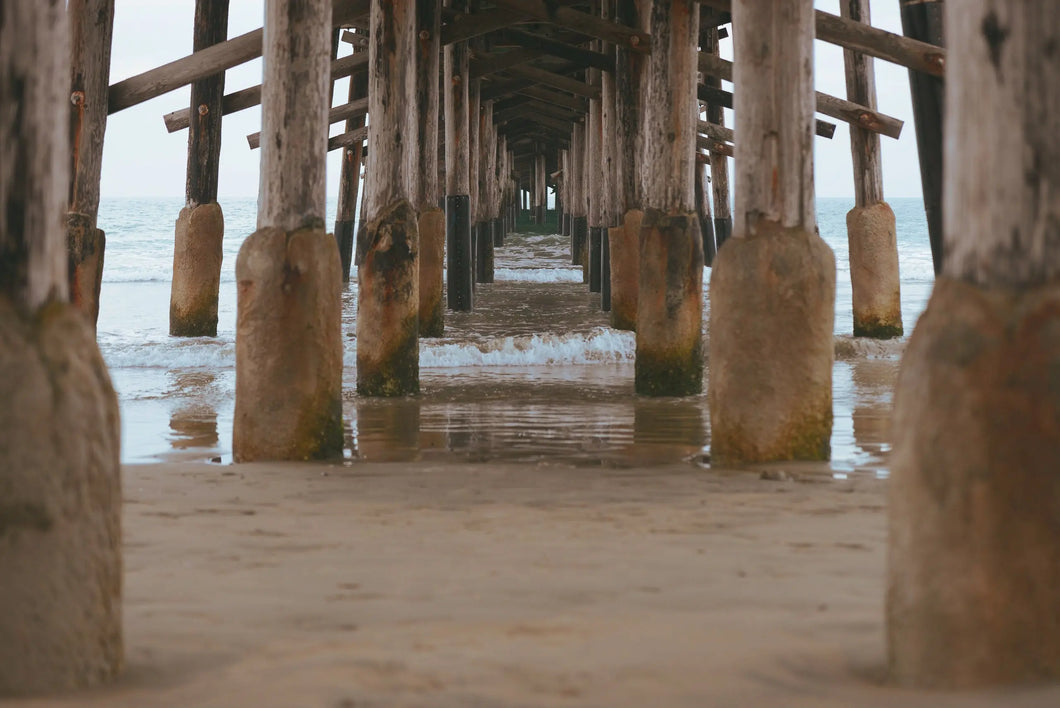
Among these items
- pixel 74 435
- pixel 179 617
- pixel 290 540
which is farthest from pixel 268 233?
pixel 74 435

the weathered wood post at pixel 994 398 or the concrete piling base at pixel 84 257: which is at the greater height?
the concrete piling base at pixel 84 257

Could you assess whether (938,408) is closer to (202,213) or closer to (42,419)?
(42,419)

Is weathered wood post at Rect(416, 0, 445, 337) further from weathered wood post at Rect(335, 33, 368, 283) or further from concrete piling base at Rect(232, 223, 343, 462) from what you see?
weathered wood post at Rect(335, 33, 368, 283)

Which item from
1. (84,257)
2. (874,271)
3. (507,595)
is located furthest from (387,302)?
(507,595)

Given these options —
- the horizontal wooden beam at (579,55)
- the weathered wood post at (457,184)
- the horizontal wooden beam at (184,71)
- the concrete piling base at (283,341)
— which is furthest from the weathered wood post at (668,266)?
the weathered wood post at (457,184)

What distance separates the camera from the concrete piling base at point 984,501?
1.75m

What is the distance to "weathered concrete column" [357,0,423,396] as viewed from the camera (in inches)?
267

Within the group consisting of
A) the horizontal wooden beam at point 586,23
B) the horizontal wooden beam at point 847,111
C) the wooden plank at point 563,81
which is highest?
the wooden plank at point 563,81

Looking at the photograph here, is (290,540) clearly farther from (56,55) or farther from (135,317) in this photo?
(135,317)

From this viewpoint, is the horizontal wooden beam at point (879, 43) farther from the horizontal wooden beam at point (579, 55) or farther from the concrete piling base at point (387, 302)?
the horizontal wooden beam at point (579, 55)

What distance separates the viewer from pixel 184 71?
6.50 m

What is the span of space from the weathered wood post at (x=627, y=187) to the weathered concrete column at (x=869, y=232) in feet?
5.35

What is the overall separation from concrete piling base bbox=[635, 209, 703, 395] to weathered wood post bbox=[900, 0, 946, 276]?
4.24 feet

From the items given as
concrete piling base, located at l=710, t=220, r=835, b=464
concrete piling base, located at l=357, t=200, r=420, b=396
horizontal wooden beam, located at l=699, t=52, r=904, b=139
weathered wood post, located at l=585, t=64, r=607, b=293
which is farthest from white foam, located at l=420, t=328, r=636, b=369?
weathered wood post, located at l=585, t=64, r=607, b=293
